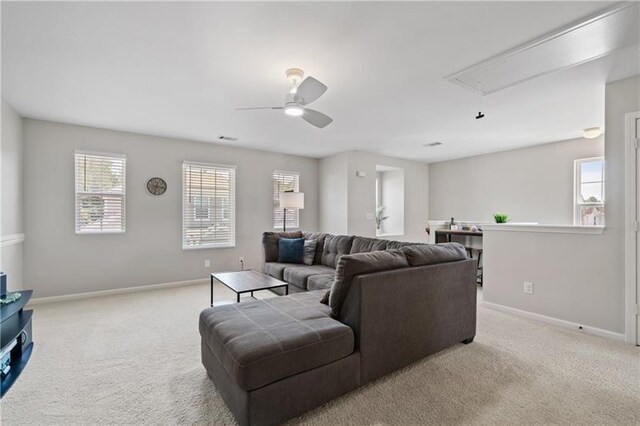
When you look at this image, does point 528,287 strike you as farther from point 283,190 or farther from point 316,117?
point 283,190

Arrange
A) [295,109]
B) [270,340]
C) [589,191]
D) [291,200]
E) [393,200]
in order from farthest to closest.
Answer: [393,200] → [291,200] → [589,191] → [295,109] → [270,340]

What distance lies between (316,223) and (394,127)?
2.99 meters

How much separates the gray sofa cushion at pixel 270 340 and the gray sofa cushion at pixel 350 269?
138mm

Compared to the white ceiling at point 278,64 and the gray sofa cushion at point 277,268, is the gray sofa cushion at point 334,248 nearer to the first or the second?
the gray sofa cushion at point 277,268

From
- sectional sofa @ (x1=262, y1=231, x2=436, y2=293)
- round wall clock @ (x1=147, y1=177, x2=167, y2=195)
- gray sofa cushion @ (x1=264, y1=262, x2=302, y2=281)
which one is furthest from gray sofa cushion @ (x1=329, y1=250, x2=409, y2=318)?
round wall clock @ (x1=147, y1=177, x2=167, y2=195)

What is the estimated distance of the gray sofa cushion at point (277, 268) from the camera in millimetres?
4209

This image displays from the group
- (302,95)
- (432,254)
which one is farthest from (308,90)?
(432,254)

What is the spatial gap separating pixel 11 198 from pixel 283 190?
3.96m

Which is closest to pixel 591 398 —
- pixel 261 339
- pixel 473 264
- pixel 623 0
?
pixel 473 264

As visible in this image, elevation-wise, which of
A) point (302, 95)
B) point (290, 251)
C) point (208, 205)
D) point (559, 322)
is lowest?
point (559, 322)

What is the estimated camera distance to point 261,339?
1701mm

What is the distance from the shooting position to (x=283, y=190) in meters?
6.22

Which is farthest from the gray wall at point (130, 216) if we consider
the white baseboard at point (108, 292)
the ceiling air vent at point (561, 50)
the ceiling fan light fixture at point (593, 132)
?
the ceiling fan light fixture at point (593, 132)

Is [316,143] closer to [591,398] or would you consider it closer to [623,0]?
[623,0]
